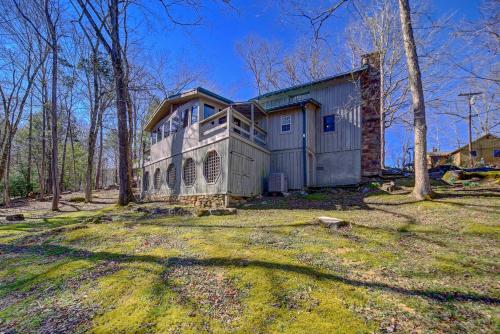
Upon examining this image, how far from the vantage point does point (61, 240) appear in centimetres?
610

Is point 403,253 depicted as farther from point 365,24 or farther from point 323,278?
point 365,24

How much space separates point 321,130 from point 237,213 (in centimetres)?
792

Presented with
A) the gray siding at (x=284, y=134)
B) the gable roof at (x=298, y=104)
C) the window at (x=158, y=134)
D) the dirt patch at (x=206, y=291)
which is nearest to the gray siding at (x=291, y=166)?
the gray siding at (x=284, y=134)

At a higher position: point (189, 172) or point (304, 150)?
point (304, 150)

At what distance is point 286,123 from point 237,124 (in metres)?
2.80

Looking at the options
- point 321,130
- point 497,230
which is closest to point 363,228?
point 497,230

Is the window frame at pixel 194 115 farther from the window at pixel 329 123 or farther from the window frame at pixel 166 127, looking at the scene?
the window at pixel 329 123

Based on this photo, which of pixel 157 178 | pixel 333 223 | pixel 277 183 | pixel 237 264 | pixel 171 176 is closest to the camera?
pixel 237 264

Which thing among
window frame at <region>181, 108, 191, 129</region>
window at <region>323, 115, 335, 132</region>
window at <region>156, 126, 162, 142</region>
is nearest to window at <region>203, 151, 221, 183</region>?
window frame at <region>181, 108, 191, 129</region>

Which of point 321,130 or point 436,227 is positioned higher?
point 321,130

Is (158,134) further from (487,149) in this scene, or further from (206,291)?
(487,149)

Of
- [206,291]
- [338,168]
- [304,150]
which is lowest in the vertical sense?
[206,291]

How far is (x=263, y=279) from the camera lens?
3.36 m

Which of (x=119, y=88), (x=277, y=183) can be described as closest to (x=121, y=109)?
(x=119, y=88)
